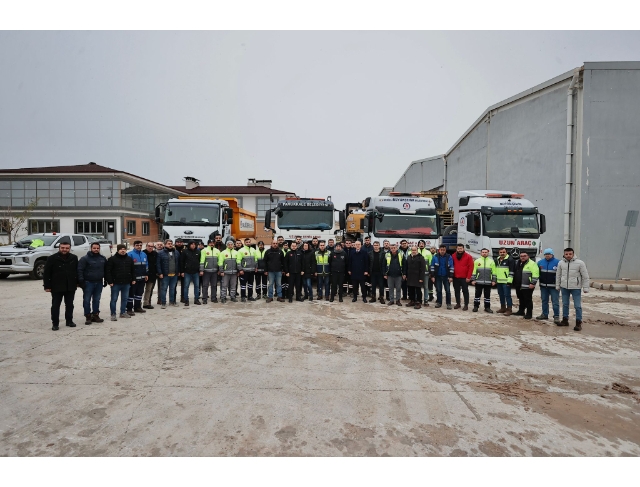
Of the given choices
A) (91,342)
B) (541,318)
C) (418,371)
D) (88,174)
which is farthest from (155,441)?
(88,174)

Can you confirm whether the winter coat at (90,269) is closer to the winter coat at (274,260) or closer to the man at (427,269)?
the winter coat at (274,260)

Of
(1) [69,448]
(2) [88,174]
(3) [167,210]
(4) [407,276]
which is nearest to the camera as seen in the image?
(1) [69,448]

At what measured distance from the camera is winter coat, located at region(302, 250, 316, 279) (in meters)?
10.9

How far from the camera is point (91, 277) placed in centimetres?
791

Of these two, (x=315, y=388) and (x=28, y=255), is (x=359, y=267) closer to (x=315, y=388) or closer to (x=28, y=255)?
(x=315, y=388)

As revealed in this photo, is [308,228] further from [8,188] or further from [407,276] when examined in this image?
[8,188]

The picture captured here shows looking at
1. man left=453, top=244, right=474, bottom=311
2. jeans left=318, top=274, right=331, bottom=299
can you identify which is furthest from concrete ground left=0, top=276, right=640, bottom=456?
jeans left=318, top=274, right=331, bottom=299

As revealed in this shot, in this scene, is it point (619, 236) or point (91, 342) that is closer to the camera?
point (91, 342)

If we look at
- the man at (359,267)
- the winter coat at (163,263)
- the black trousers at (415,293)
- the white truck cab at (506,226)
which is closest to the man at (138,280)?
the winter coat at (163,263)

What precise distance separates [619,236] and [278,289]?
14.3 metres

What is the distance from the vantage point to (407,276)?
10359 millimetres

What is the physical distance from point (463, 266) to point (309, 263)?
4024 mm

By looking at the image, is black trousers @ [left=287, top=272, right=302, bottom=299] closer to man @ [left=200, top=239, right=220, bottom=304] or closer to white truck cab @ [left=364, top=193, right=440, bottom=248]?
man @ [left=200, top=239, right=220, bottom=304]

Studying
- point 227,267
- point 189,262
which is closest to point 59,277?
point 189,262
